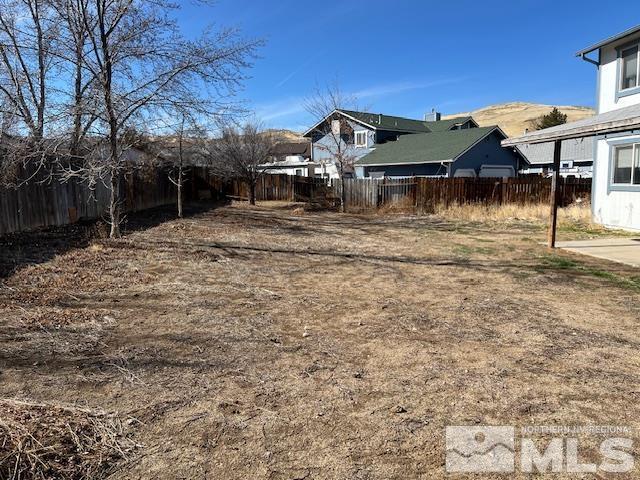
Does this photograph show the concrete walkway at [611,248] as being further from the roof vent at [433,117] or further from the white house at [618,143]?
the roof vent at [433,117]

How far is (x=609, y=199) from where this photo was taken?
13.3 meters

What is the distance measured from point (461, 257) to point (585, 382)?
567cm

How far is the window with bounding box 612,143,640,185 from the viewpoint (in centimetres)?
1234

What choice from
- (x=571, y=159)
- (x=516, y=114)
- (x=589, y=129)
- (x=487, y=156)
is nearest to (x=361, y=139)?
(x=487, y=156)

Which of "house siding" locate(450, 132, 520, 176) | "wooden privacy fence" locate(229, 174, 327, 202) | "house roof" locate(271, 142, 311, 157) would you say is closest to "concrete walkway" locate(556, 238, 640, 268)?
"house siding" locate(450, 132, 520, 176)

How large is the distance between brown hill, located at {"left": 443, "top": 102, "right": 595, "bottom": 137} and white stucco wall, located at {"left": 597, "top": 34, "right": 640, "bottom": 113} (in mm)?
73690

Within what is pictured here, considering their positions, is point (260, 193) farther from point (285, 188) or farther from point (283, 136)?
point (283, 136)

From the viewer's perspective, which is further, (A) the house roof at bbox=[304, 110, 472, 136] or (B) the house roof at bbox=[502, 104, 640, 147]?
(A) the house roof at bbox=[304, 110, 472, 136]

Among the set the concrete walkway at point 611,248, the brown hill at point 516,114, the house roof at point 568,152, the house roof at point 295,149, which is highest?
the brown hill at point 516,114

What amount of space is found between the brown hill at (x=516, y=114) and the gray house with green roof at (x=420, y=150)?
2244 inches

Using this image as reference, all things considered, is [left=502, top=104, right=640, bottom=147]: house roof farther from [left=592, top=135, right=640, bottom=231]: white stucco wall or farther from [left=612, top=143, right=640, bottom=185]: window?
[left=592, top=135, right=640, bottom=231]: white stucco wall

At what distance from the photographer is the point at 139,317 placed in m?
5.06

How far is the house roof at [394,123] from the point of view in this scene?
111 feet

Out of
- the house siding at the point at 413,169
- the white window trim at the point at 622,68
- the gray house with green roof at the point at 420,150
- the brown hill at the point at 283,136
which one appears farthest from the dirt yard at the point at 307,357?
the brown hill at the point at 283,136
